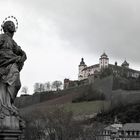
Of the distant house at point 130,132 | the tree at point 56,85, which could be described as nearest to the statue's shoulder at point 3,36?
the distant house at point 130,132

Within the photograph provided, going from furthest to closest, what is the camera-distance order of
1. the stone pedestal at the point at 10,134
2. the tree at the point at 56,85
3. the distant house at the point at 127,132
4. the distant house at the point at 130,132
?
the tree at the point at 56,85, the distant house at the point at 130,132, the distant house at the point at 127,132, the stone pedestal at the point at 10,134

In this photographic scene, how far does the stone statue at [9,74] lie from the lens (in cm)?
770

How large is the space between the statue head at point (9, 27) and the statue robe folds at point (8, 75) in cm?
18

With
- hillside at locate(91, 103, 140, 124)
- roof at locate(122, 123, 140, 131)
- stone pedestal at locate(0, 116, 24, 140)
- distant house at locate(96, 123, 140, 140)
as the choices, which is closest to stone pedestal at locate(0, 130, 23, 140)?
stone pedestal at locate(0, 116, 24, 140)

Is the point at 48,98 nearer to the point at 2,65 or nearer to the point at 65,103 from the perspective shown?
the point at 65,103

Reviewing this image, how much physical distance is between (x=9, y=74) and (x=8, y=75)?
0.08 feet

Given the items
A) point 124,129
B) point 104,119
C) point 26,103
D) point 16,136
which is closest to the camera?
point 16,136

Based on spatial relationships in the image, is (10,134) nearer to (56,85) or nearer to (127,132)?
(127,132)

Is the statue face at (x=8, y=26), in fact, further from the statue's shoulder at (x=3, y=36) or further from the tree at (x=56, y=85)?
the tree at (x=56, y=85)

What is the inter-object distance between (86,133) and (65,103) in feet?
211

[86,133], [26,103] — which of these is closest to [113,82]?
[26,103]

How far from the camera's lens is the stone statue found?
7.70 metres

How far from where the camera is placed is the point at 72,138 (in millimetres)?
65000

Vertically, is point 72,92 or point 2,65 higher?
point 72,92
